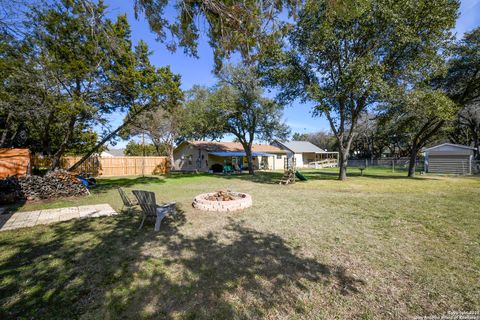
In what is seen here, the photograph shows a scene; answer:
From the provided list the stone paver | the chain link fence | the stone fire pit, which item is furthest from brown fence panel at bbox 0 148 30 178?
the chain link fence

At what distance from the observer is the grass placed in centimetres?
246

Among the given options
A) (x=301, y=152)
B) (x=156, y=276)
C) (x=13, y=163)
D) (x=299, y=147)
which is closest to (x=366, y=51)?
(x=156, y=276)

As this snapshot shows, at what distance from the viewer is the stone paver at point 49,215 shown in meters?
5.80

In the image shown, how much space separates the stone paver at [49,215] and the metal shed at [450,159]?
1082 inches

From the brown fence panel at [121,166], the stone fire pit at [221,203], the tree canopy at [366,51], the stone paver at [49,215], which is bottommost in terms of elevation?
the stone paver at [49,215]

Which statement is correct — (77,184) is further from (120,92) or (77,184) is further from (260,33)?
(260,33)

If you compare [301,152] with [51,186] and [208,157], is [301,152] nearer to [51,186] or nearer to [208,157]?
[208,157]

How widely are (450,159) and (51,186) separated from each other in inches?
A: 1198

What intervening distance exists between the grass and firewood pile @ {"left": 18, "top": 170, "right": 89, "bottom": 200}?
16.0ft

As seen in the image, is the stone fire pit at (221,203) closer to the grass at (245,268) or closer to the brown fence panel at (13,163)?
the grass at (245,268)

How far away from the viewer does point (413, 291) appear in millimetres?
2707

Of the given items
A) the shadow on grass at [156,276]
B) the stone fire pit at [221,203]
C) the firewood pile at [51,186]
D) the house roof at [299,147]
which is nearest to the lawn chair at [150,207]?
the shadow on grass at [156,276]

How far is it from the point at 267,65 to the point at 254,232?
12.7m

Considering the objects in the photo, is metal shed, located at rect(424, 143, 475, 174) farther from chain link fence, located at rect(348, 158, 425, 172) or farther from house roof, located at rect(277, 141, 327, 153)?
house roof, located at rect(277, 141, 327, 153)
